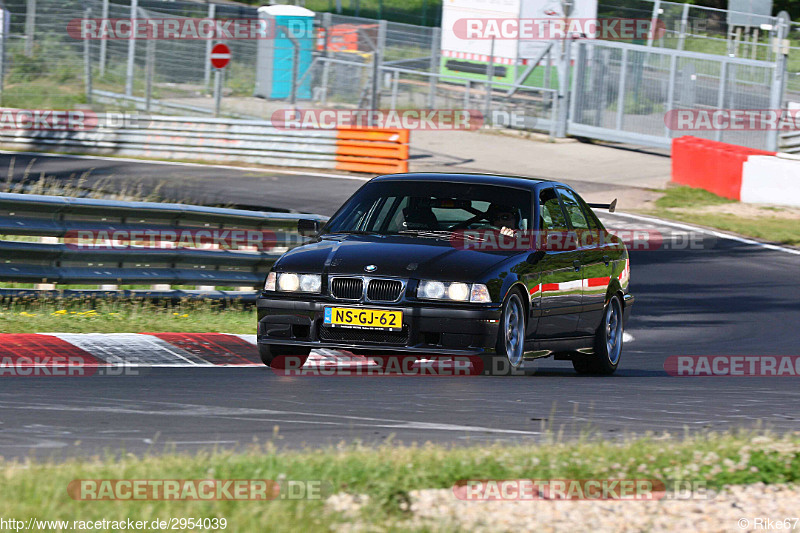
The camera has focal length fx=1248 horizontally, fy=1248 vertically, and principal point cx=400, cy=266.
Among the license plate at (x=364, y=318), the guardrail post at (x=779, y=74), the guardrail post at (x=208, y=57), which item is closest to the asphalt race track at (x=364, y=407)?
the license plate at (x=364, y=318)

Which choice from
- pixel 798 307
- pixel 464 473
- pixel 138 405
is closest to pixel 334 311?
pixel 138 405

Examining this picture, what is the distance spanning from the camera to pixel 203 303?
1146 cm

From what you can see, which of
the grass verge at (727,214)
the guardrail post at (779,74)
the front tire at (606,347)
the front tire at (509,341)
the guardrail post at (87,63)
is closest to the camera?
the front tire at (509,341)

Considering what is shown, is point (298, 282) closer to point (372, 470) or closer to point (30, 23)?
point (372, 470)

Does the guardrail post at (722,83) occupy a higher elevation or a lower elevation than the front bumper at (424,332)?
higher

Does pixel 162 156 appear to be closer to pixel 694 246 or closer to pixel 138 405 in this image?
pixel 694 246

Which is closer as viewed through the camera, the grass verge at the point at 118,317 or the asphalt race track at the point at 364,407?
the asphalt race track at the point at 364,407

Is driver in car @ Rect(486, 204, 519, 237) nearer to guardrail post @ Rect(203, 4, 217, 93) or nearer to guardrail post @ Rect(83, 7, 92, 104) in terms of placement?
guardrail post @ Rect(203, 4, 217, 93)

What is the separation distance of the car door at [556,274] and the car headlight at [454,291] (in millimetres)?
923

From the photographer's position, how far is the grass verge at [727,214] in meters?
20.9

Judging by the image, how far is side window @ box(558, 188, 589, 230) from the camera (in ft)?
32.3

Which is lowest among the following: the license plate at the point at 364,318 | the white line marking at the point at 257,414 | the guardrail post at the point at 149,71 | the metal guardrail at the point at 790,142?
the white line marking at the point at 257,414

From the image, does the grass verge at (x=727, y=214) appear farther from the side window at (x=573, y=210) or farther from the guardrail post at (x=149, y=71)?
the guardrail post at (x=149, y=71)

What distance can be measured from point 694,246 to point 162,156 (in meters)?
13.6
